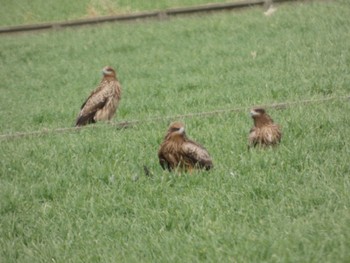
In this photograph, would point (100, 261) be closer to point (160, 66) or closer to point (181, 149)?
point (181, 149)

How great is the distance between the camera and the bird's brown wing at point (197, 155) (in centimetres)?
555

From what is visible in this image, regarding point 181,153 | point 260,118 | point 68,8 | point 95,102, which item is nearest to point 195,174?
point 181,153

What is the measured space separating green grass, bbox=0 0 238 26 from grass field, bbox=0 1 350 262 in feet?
34.9

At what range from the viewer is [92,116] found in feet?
30.3

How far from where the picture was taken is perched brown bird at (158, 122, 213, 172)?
5.58 meters

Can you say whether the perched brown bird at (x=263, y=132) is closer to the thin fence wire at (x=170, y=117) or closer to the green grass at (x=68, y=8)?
the thin fence wire at (x=170, y=117)

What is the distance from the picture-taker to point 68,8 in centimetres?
2406

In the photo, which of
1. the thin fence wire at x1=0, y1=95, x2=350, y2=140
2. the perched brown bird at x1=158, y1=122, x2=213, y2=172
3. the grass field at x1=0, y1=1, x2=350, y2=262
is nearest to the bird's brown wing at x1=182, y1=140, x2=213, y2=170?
the perched brown bird at x1=158, y1=122, x2=213, y2=172

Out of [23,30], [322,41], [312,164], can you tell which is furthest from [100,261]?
[23,30]

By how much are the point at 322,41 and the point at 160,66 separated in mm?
3691

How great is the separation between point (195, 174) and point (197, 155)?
0.20m

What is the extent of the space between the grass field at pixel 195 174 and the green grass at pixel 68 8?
10.6 m

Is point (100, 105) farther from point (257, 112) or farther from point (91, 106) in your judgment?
point (257, 112)

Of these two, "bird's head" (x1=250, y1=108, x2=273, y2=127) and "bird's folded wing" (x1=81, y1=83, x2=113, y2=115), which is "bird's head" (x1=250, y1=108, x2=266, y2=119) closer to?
"bird's head" (x1=250, y1=108, x2=273, y2=127)
